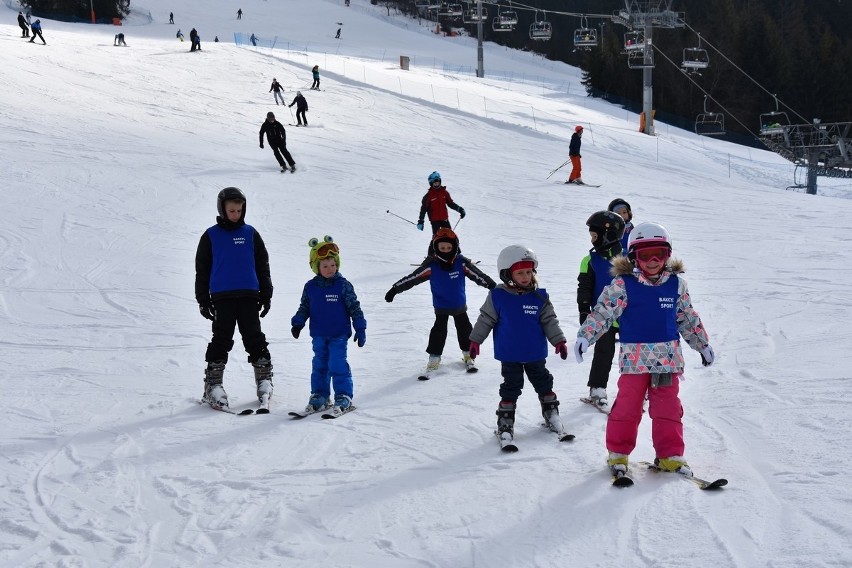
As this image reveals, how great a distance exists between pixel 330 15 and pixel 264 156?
165 ft

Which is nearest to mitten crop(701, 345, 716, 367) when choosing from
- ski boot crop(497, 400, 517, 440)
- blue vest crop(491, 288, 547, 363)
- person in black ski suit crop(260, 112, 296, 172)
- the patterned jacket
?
the patterned jacket

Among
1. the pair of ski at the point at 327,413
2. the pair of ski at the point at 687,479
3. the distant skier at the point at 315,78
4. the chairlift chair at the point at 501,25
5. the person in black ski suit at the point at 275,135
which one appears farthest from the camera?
the chairlift chair at the point at 501,25

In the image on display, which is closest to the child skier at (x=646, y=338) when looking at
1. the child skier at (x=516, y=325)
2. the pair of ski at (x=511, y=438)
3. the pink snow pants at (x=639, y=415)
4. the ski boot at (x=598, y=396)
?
the pink snow pants at (x=639, y=415)

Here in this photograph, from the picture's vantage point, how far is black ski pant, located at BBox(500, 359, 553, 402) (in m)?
5.07

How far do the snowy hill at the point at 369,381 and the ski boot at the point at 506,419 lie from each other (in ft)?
0.49

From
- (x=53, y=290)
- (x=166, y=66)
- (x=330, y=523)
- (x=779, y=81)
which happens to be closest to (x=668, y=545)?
(x=330, y=523)


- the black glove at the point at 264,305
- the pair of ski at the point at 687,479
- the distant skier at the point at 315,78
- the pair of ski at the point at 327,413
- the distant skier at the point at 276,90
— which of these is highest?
the distant skier at the point at 315,78

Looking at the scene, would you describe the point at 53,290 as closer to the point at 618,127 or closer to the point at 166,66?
the point at 166,66

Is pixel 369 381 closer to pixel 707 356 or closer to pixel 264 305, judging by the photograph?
pixel 264 305

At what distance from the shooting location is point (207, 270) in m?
5.93

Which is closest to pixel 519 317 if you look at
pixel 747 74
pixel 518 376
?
pixel 518 376

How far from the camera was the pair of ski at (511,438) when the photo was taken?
16.2 ft

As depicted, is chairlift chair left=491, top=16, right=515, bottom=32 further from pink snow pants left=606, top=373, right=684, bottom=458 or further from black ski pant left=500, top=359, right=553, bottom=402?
pink snow pants left=606, top=373, right=684, bottom=458

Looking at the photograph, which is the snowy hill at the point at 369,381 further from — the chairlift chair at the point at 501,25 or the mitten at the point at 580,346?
the chairlift chair at the point at 501,25
